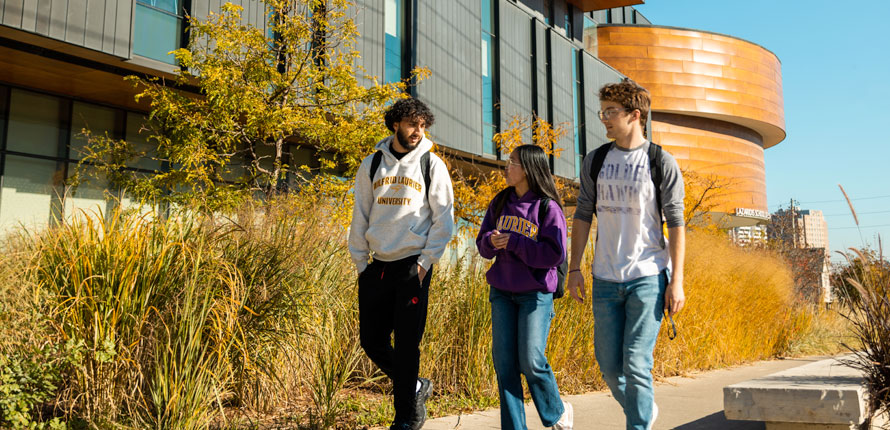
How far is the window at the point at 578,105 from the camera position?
30.6 meters

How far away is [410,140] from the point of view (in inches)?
160

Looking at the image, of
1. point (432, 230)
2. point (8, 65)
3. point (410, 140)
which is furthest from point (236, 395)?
point (8, 65)

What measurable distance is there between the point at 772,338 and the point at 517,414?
8.71 metres

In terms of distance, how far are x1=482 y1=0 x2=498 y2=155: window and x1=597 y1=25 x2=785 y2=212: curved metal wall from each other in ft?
80.8

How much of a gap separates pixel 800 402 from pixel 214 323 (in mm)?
3292

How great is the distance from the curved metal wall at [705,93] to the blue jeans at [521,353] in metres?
46.5

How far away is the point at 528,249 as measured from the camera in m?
3.57

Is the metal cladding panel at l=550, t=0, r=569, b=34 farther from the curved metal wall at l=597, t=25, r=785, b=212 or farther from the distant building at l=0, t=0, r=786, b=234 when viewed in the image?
the curved metal wall at l=597, t=25, r=785, b=212

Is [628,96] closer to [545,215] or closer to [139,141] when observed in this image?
[545,215]

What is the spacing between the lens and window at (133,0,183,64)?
14039 millimetres

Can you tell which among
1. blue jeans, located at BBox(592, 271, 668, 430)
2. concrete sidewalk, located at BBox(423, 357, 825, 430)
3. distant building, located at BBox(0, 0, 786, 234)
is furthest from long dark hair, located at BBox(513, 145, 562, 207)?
distant building, located at BBox(0, 0, 786, 234)

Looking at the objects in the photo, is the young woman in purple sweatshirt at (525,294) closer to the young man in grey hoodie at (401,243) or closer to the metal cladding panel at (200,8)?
the young man in grey hoodie at (401,243)

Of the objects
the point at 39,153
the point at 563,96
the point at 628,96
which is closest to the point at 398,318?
the point at 628,96

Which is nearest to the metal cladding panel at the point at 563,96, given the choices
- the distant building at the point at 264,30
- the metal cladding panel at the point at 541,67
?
the distant building at the point at 264,30
